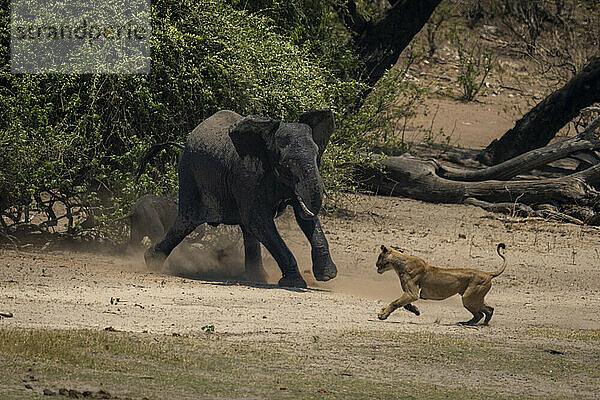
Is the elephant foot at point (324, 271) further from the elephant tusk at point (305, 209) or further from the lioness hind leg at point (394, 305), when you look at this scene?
the lioness hind leg at point (394, 305)

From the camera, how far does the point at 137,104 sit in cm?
1395

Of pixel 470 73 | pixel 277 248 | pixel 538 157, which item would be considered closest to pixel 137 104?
pixel 277 248

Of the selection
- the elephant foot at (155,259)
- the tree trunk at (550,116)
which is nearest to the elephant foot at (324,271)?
the elephant foot at (155,259)

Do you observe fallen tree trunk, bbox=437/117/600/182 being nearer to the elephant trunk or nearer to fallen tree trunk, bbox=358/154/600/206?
fallen tree trunk, bbox=358/154/600/206

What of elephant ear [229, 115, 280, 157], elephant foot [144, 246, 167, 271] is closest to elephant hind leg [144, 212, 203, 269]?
elephant foot [144, 246, 167, 271]

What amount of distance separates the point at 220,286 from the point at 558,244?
6.79m

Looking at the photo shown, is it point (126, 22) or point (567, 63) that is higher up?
point (126, 22)

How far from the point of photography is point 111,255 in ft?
44.9

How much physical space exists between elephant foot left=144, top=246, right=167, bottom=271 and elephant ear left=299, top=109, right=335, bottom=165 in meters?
2.29

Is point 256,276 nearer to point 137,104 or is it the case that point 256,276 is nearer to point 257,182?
point 257,182

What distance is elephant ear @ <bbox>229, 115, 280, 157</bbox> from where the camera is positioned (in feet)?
37.4

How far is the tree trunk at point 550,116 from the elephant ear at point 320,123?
11.2 meters

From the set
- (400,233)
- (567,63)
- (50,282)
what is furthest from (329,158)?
(567,63)

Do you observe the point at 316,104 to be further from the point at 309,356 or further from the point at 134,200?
the point at 309,356
